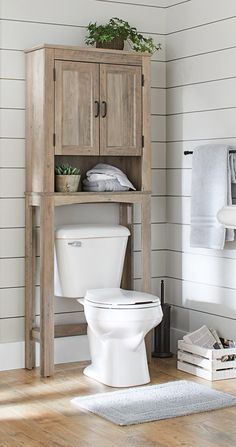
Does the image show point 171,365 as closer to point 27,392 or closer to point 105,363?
point 105,363

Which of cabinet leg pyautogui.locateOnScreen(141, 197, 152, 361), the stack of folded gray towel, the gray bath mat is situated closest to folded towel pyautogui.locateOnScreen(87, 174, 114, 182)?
the stack of folded gray towel

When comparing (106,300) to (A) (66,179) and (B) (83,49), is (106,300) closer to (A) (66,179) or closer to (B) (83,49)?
(A) (66,179)

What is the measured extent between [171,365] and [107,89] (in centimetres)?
163

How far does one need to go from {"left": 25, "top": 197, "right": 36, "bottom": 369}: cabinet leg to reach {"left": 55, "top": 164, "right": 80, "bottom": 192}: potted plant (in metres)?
0.23

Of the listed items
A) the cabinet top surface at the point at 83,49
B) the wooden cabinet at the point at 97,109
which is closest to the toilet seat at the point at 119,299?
the wooden cabinet at the point at 97,109

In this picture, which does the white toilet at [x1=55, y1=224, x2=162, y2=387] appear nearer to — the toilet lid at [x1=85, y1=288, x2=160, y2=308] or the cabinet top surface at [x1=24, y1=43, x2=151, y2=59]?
the toilet lid at [x1=85, y1=288, x2=160, y2=308]

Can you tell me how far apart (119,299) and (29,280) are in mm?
626

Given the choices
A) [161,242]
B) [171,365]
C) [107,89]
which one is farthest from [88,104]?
[171,365]

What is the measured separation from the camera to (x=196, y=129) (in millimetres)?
4863

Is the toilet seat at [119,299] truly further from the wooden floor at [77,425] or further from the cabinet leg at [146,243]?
the wooden floor at [77,425]

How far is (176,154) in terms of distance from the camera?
5.07 metres

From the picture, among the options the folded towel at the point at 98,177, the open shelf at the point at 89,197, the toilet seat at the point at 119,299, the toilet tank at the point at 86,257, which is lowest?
the toilet seat at the point at 119,299

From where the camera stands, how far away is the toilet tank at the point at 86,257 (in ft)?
14.9

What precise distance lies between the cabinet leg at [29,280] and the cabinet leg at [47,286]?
0.19 metres
